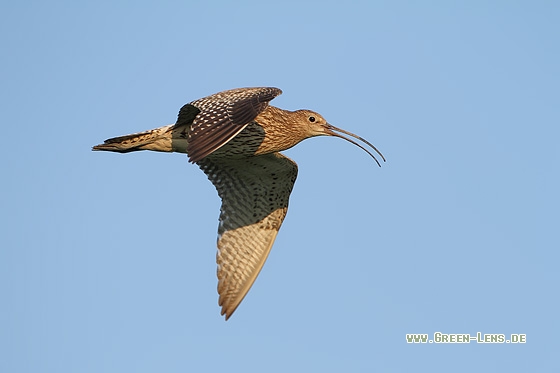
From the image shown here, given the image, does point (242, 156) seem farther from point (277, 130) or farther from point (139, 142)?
point (139, 142)

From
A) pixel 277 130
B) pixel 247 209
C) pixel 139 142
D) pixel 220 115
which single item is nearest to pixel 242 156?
pixel 277 130

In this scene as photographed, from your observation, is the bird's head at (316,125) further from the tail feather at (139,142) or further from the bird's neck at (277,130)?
the tail feather at (139,142)

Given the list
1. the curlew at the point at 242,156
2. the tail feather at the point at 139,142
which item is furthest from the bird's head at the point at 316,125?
the tail feather at the point at 139,142

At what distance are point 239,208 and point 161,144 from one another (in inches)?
113

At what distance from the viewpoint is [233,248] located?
17.9m

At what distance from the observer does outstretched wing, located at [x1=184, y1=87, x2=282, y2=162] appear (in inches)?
529

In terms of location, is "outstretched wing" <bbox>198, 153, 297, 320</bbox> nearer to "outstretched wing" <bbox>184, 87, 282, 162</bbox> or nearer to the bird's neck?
the bird's neck

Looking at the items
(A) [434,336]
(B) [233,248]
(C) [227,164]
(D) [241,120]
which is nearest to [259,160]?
(C) [227,164]

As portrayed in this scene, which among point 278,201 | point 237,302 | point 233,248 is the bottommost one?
point 237,302

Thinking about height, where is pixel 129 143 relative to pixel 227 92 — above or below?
below

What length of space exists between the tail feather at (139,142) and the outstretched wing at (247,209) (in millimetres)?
1863

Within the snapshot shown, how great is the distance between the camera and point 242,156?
16375 mm

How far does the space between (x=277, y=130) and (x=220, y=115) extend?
2150mm

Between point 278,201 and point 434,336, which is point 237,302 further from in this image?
point 434,336
